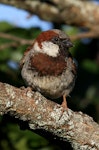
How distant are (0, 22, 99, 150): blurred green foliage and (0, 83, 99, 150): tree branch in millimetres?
579

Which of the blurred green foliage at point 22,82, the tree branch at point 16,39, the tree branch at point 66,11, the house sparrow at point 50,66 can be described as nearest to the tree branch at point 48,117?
the house sparrow at point 50,66

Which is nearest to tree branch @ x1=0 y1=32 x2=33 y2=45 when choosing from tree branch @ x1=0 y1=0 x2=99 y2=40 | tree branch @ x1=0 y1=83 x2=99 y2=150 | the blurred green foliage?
the blurred green foliage

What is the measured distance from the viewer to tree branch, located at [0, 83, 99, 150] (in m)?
2.78

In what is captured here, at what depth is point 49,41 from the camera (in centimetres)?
376

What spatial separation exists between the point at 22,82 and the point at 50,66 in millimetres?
517

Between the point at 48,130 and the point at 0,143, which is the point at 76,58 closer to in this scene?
the point at 0,143

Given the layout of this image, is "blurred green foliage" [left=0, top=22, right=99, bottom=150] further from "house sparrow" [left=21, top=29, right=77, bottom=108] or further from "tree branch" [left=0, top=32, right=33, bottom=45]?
"house sparrow" [left=21, top=29, right=77, bottom=108]

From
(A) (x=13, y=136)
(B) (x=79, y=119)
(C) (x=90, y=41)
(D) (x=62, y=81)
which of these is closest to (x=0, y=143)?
(A) (x=13, y=136)

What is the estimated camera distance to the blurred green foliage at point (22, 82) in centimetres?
384

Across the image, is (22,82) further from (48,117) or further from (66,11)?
(48,117)

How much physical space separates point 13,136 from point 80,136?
3.19 ft

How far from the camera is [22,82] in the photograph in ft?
13.4

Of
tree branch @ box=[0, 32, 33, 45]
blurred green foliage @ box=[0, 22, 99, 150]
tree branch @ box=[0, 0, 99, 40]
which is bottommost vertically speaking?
blurred green foliage @ box=[0, 22, 99, 150]

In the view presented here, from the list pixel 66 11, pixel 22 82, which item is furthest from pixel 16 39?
pixel 66 11
